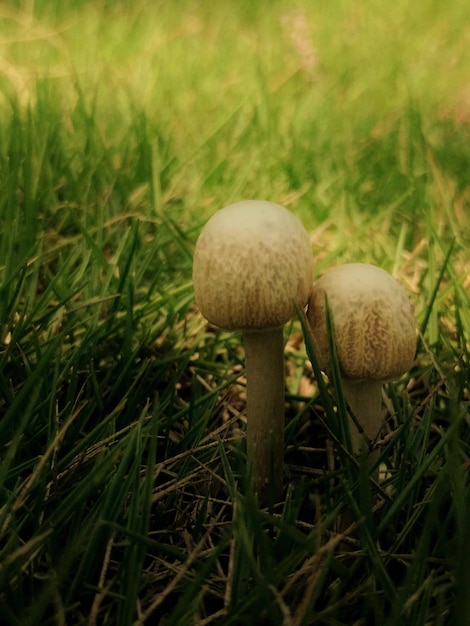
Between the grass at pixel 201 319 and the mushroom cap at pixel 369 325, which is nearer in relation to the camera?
the grass at pixel 201 319

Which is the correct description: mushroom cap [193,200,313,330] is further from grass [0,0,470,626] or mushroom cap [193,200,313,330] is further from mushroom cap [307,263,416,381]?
grass [0,0,470,626]

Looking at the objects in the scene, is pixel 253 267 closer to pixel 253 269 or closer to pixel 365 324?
pixel 253 269

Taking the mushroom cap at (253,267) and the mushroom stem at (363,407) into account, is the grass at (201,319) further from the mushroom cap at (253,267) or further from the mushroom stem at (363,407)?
the mushroom cap at (253,267)

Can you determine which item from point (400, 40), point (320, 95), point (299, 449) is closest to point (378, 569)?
point (299, 449)

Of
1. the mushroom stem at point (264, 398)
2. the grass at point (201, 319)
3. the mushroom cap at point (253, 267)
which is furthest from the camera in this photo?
the mushroom stem at point (264, 398)

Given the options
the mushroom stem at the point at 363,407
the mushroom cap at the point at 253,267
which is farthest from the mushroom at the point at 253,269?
the mushroom stem at the point at 363,407

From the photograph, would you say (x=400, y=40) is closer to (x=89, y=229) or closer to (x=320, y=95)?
(x=320, y=95)

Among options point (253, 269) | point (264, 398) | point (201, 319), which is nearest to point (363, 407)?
point (264, 398)
